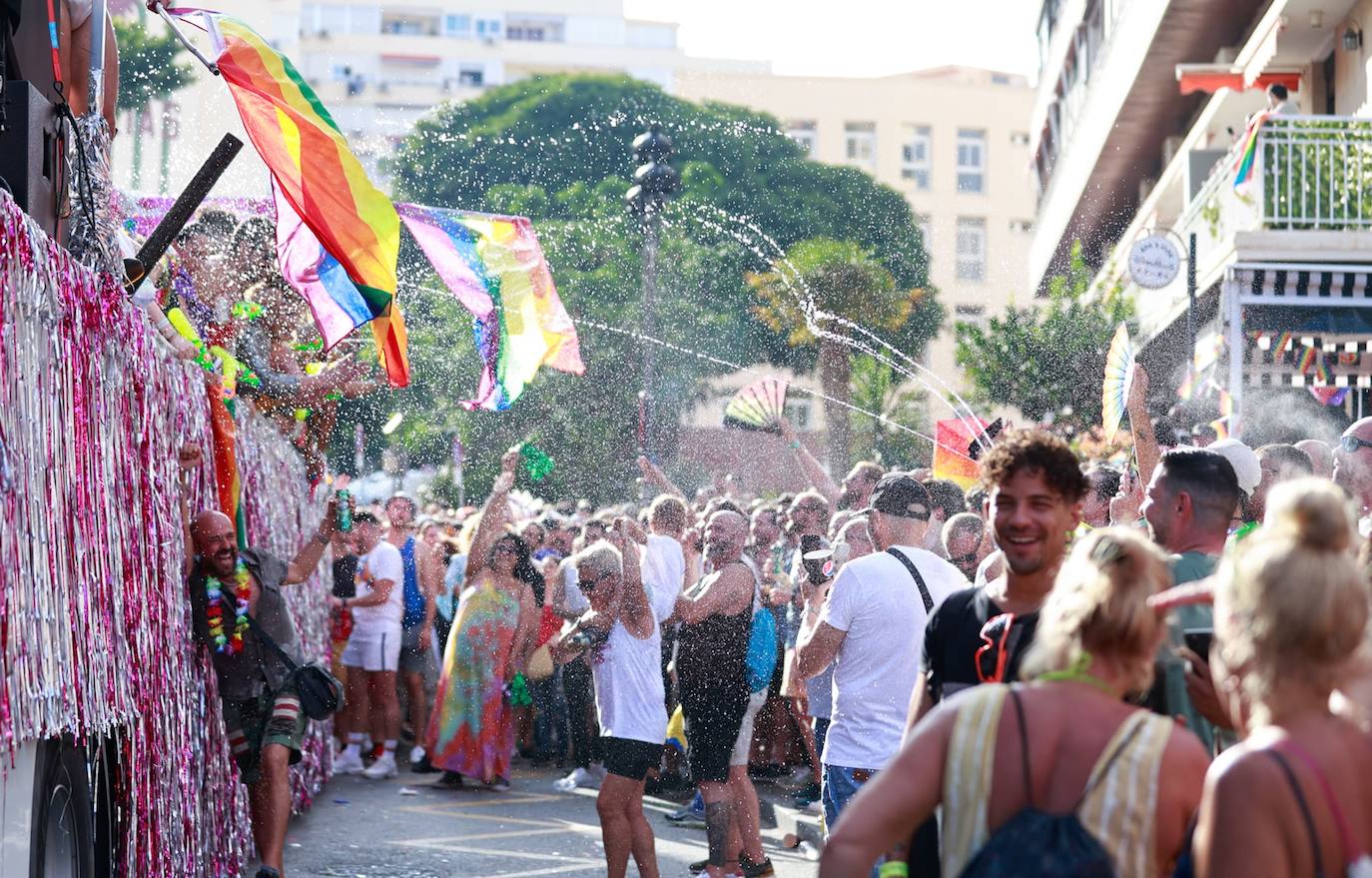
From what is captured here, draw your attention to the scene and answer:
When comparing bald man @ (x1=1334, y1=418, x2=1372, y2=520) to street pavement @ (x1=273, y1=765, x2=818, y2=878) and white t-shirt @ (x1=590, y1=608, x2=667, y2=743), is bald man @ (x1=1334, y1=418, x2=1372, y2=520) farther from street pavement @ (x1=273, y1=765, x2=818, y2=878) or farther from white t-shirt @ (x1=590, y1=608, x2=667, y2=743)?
street pavement @ (x1=273, y1=765, x2=818, y2=878)

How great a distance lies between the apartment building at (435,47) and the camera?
9356cm

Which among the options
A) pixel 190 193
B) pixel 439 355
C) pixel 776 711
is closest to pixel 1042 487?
pixel 190 193

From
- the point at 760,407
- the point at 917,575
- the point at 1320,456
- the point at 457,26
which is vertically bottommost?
the point at 917,575

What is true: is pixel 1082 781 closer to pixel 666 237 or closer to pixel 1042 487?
pixel 1042 487

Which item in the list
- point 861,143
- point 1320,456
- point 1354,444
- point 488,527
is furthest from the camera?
point 861,143

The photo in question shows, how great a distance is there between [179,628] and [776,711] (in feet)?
20.7

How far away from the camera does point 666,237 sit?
156 feet

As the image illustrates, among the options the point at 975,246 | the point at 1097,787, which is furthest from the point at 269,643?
the point at 975,246

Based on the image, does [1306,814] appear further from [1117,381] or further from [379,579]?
[379,579]

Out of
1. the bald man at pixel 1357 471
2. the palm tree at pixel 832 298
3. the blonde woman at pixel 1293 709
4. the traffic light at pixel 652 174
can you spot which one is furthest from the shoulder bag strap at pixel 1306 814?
the palm tree at pixel 832 298

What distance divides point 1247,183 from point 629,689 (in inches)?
417

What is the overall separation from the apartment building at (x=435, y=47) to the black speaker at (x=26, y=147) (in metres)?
83.1

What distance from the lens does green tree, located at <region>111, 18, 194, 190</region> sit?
4584 cm

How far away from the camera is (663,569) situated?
12.1 meters
